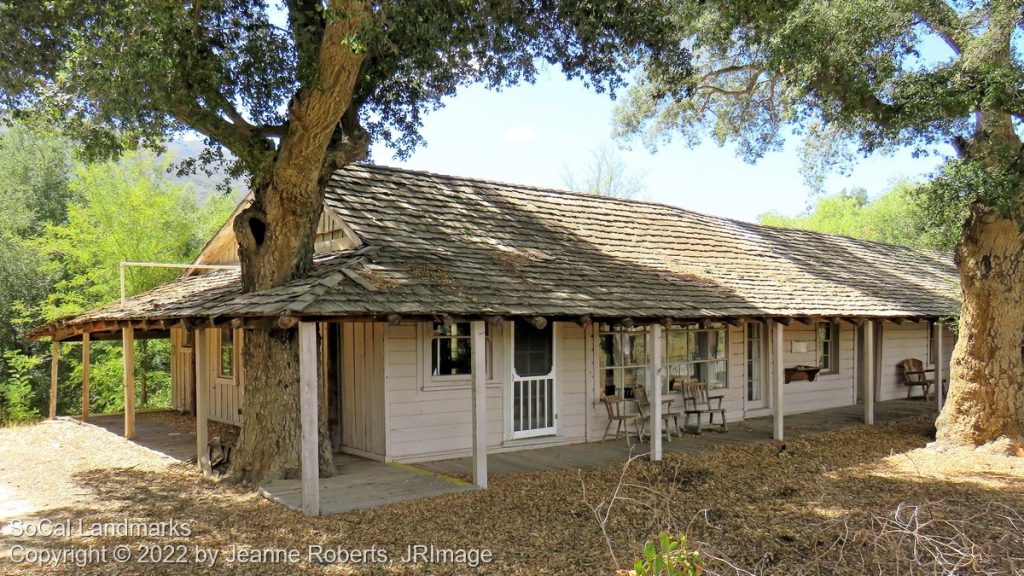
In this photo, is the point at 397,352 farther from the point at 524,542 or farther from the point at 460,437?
the point at 524,542

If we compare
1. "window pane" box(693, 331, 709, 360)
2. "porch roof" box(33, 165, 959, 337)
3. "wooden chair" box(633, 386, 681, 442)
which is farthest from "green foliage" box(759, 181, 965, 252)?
"wooden chair" box(633, 386, 681, 442)

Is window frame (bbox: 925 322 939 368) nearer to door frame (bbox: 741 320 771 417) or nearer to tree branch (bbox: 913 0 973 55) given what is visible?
door frame (bbox: 741 320 771 417)

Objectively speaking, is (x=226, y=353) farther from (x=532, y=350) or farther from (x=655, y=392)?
(x=655, y=392)

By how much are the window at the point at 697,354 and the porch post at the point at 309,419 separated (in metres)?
7.42

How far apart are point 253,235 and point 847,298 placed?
1131cm

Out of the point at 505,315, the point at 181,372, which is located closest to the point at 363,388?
the point at 505,315

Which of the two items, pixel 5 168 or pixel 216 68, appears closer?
pixel 216 68

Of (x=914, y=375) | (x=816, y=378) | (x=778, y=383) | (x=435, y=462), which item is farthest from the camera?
(x=914, y=375)

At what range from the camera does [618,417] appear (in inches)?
440

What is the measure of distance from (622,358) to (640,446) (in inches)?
65.5

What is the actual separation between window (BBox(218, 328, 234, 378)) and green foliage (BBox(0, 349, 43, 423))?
11440 mm

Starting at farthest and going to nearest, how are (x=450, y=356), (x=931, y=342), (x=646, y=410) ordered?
(x=931, y=342) → (x=646, y=410) → (x=450, y=356)

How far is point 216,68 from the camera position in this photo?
8.65 metres

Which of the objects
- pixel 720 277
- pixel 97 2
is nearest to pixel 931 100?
pixel 720 277
